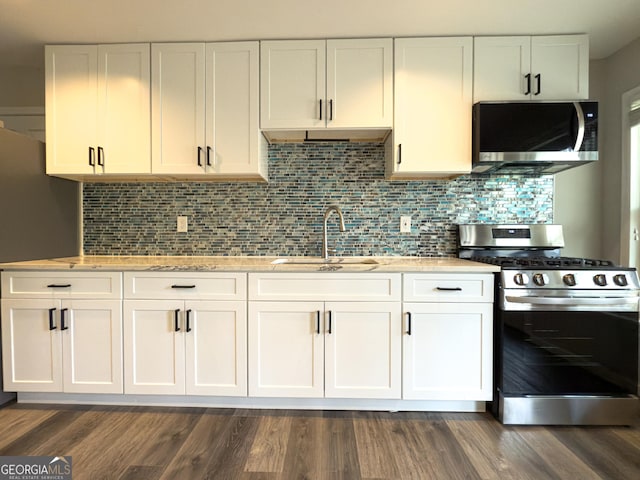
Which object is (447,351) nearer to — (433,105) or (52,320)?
(433,105)

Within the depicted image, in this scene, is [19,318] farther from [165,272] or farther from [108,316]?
[165,272]

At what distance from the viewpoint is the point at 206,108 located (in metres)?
2.14

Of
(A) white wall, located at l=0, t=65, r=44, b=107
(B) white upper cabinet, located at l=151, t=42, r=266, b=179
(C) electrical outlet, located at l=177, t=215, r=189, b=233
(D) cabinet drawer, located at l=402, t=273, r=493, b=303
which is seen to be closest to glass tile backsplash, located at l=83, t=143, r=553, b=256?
(C) electrical outlet, located at l=177, t=215, r=189, b=233

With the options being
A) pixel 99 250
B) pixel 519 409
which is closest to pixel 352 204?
pixel 519 409

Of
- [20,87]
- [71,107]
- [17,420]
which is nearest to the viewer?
[17,420]

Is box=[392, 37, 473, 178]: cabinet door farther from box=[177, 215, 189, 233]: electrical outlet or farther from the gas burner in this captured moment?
box=[177, 215, 189, 233]: electrical outlet

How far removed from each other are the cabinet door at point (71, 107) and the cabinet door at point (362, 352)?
188 cm

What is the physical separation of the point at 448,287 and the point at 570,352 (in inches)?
28.1

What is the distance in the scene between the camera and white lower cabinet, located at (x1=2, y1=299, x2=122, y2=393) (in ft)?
6.36

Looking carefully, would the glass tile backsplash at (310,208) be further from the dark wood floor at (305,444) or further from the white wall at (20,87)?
the dark wood floor at (305,444)

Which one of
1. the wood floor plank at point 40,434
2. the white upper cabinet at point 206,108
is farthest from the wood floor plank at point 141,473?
the white upper cabinet at point 206,108

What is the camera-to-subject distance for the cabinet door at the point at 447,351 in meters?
1.88

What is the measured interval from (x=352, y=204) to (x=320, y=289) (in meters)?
0.80

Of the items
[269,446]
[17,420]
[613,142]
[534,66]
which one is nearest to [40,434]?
[17,420]
